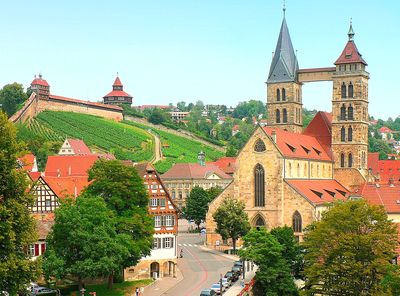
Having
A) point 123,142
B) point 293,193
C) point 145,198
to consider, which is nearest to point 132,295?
point 145,198

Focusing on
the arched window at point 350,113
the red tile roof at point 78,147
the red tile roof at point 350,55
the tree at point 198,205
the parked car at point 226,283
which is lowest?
the parked car at point 226,283

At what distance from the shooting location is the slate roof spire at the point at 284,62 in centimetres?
10194

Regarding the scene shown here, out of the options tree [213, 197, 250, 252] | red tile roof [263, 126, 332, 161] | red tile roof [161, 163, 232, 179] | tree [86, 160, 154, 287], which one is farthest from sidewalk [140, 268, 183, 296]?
red tile roof [161, 163, 232, 179]

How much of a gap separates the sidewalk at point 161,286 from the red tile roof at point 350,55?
41.8m

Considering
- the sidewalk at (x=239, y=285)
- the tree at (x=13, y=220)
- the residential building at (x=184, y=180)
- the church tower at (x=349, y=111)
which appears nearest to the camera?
the tree at (x=13, y=220)

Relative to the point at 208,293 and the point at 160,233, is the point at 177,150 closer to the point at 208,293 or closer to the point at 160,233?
the point at 160,233

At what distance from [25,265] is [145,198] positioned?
82.6 feet

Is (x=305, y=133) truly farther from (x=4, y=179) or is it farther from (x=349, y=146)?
(x=4, y=179)

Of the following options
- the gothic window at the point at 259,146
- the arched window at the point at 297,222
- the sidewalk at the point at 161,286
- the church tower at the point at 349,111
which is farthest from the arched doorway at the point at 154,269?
the church tower at the point at 349,111

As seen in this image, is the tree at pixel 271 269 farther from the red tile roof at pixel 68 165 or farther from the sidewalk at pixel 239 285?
the red tile roof at pixel 68 165

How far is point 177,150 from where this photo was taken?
7018 inches

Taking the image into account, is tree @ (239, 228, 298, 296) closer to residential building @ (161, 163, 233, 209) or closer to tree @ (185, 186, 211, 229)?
tree @ (185, 186, 211, 229)

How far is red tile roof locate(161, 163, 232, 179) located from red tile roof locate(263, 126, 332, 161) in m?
42.9

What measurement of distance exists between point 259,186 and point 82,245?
35.9 metres
